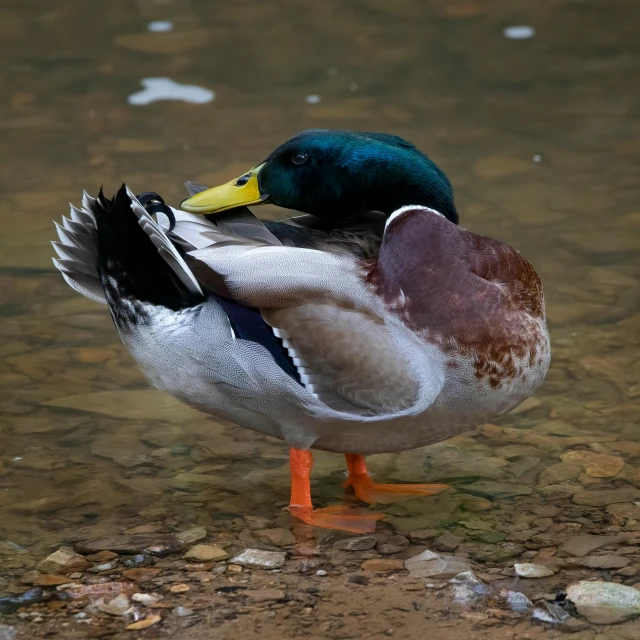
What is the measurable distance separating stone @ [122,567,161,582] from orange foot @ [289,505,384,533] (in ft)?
1.99

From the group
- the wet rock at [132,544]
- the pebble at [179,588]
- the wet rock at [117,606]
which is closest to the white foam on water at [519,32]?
the wet rock at [132,544]

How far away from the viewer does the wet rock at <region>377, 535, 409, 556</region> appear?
146 inches

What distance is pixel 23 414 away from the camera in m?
4.84

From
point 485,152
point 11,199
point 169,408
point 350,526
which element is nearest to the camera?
point 350,526

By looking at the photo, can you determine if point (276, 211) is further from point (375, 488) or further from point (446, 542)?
point (446, 542)

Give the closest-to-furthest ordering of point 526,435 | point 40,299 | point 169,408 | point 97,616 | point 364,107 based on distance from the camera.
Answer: point 97,616 → point 526,435 → point 169,408 → point 40,299 → point 364,107

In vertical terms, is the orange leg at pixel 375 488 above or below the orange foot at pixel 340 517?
below

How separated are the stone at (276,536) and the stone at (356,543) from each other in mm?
152

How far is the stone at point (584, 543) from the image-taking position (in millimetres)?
3637

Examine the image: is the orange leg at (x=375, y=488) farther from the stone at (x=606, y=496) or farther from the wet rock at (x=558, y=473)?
the stone at (x=606, y=496)

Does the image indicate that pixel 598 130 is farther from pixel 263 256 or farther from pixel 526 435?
pixel 263 256

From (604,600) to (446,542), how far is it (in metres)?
0.66

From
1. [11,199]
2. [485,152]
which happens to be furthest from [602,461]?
[11,199]

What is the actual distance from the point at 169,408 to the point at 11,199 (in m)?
2.52
